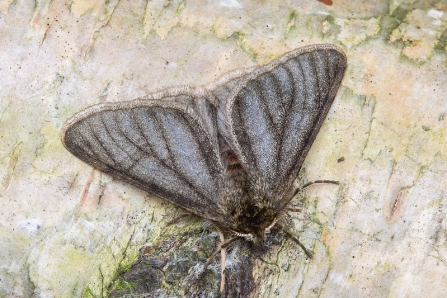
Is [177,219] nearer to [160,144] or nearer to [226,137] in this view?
[160,144]

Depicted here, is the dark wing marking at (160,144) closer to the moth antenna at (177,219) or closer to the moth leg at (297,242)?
the moth antenna at (177,219)

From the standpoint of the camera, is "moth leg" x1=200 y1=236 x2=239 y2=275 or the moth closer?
"moth leg" x1=200 y1=236 x2=239 y2=275

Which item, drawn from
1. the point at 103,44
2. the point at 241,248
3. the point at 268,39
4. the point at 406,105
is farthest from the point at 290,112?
the point at 103,44

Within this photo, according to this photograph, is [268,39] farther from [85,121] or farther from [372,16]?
[85,121]

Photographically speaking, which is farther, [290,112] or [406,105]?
[290,112]

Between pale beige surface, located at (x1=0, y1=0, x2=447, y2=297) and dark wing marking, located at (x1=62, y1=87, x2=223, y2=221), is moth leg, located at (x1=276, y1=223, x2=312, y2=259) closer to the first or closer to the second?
pale beige surface, located at (x1=0, y1=0, x2=447, y2=297)

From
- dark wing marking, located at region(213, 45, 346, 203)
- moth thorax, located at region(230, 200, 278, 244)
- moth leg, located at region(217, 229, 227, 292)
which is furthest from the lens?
dark wing marking, located at region(213, 45, 346, 203)

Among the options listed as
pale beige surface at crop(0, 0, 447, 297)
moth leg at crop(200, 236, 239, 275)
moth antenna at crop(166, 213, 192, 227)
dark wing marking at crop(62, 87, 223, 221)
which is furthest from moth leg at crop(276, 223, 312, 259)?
moth antenna at crop(166, 213, 192, 227)

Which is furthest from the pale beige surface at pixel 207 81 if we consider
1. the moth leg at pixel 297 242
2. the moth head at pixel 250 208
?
the moth head at pixel 250 208
